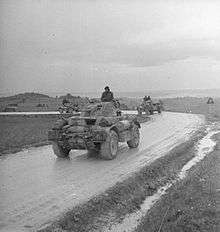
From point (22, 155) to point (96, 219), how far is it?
25.6 feet

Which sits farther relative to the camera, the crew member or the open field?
the crew member

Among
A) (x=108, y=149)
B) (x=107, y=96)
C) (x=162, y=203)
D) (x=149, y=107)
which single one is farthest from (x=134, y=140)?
(x=149, y=107)

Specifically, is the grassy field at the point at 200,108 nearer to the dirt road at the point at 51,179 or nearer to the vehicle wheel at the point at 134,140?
the vehicle wheel at the point at 134,140

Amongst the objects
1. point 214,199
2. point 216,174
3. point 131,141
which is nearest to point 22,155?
point 131,141

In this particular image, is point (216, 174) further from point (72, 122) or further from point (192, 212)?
point (72, 122)

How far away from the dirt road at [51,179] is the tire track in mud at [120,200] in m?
0.32

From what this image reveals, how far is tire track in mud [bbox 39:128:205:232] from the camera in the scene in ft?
28.6

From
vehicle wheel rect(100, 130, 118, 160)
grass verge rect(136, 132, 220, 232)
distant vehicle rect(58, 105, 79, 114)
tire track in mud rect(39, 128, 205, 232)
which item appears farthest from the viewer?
distant vehicle rect(58, 105, 79, 114)

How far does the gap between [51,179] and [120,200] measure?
240 centimetres

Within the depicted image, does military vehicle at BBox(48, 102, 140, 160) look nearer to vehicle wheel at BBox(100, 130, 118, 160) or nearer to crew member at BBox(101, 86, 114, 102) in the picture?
vehicle wheel at BBox(100, 130, 118, 160)

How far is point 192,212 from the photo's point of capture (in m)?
8.92

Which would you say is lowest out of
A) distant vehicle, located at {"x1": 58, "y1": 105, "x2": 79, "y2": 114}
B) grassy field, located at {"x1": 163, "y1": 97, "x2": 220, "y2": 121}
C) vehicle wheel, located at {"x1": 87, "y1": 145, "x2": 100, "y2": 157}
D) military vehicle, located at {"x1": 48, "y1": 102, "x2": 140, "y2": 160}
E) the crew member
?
grassy field, located at {"x1": 163, "y1": 97, "x2": 220, "y2": 121}

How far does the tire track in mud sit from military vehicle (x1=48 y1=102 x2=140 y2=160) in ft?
6.36


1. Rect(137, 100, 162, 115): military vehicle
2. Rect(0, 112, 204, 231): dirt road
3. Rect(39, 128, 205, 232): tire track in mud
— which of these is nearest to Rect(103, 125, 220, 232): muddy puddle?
Rect(39, 128, 205, 232): tire track in mud
